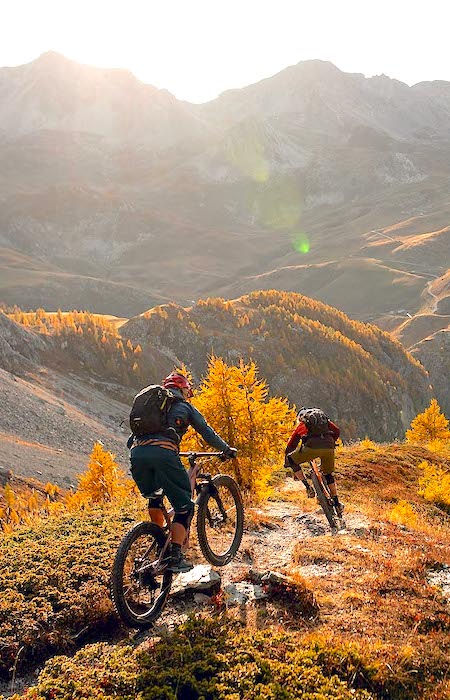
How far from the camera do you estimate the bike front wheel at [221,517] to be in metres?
8.48

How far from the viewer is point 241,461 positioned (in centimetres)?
1566

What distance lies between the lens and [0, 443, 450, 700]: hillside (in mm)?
5555

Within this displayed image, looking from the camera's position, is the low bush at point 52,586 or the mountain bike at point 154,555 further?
the low bush at point 52,586

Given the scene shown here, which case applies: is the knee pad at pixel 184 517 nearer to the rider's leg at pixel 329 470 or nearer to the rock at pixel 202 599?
the rock at pixel 202 599

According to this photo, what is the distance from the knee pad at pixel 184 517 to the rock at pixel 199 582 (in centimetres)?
94

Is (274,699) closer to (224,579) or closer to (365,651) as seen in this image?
(365,651)

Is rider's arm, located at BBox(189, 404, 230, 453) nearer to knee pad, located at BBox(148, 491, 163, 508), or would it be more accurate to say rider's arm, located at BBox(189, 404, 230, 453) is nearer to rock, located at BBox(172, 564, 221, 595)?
Answer: knee pad, located at BBox(148, 491, 163, 508)

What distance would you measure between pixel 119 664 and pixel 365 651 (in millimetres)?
2791

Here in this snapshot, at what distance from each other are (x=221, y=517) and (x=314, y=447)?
4.05 meters

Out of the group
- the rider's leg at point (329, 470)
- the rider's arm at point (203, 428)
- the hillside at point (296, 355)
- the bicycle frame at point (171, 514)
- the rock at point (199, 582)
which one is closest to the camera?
the bicycle frame at point (171, 514)

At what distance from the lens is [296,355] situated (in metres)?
87.7

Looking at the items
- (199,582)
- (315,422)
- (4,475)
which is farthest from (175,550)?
(4,475)

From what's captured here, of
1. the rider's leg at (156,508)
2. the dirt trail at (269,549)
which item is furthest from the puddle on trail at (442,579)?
the rider's leg at (156,508)

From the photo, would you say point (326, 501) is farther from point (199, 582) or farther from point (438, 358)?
point (438, 358)
